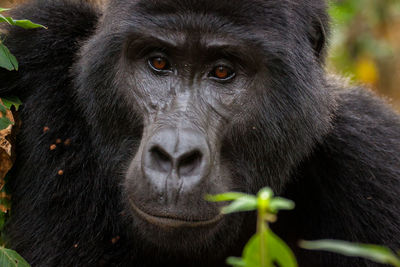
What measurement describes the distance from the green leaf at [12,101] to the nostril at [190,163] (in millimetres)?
1389

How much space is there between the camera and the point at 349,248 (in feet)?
5.58

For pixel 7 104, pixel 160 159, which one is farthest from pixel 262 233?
pixel 7 104

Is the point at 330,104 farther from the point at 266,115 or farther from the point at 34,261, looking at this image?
the point at 34,261

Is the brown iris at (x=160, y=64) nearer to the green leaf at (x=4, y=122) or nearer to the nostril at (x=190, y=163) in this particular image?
the nostril at (x=190, y=163)

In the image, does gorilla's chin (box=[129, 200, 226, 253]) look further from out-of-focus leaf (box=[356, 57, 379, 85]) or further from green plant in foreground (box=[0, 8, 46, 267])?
out-of-focus leaf (box=[356, 57, 379, 85])

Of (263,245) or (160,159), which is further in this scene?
(160,159)

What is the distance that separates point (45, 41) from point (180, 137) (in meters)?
1.48

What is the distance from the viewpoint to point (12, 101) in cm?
389

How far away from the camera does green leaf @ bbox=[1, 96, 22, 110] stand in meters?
3.83

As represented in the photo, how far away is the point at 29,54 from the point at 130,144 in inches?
38.4

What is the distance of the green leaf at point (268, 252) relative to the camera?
6.10ft

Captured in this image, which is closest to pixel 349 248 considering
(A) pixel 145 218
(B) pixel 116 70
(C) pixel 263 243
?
(C) pixel 263 243

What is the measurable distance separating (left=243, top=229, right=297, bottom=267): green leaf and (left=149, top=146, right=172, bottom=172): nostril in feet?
3.80

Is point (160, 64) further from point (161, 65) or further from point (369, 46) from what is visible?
point (369, 46)
